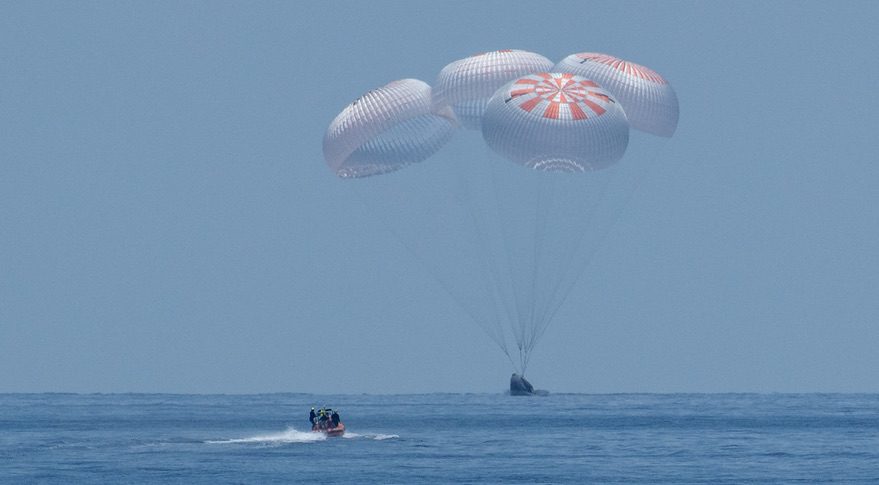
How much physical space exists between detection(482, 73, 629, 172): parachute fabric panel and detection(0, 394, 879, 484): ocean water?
9.14m

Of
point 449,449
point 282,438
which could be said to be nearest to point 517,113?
point 449,449

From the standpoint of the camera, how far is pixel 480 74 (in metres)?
52.3

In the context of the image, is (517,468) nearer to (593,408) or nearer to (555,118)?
(555,118)

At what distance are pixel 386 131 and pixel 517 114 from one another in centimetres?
679

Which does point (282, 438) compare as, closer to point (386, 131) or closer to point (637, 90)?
point (386, 131)

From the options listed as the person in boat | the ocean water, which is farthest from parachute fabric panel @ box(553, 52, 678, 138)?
the person in boat

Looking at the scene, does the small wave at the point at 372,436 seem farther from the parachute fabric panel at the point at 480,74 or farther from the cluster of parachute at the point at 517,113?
the parachute fabric panel at the point at 480,74

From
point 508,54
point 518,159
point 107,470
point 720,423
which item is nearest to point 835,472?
point 518,159

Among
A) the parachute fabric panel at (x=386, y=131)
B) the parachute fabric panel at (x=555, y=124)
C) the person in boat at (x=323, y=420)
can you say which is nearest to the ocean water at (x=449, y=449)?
the person in boat at (x=323, y=420)

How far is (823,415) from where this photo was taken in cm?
8762

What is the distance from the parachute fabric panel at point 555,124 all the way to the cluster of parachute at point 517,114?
3cm

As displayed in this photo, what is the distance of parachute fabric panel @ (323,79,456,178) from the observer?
5216cm

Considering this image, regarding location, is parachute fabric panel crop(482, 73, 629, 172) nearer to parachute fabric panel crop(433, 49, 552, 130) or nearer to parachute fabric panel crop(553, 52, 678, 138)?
parachute fabric panel crop(433, 49, 552, 130)

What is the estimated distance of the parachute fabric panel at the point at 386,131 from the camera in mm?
52156
